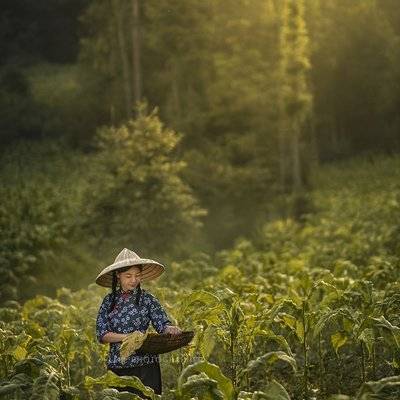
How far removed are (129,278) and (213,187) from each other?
2351 cm

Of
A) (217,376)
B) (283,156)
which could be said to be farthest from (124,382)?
(283,156)

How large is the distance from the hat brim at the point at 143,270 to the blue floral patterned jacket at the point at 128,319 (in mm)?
196

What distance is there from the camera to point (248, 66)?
3056cm

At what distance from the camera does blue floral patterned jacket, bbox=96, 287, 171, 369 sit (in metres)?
5.77

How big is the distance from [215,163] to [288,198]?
353cm

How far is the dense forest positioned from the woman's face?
0.76m

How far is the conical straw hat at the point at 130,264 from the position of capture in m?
5.76

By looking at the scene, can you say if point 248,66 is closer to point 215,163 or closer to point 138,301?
point 215,163

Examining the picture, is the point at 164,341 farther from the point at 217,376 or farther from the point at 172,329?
the point at 217,376

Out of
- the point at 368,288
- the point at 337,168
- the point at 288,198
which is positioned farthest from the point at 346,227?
the point at 337,168

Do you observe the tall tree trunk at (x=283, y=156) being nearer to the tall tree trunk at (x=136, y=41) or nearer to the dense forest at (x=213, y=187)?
the dense forest at (x=213, y=187)

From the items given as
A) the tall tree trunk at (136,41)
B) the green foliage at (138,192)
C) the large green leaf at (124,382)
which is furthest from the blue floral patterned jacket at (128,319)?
the tall tree trunk at (136,41)

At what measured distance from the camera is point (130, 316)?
584 centimetres

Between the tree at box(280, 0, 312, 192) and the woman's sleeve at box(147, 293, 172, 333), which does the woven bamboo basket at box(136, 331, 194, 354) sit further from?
the tree at box(280, 0, 312, 192)
